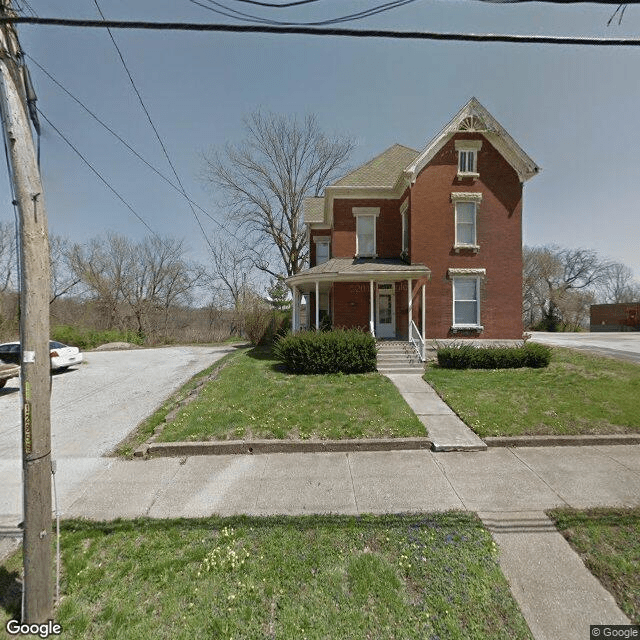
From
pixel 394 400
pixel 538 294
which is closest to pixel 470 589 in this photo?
pixel 394 400

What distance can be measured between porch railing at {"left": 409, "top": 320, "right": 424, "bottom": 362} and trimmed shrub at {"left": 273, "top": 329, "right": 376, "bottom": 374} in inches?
93.0

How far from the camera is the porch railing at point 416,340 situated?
11.5 m

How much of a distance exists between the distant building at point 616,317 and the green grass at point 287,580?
160 ft

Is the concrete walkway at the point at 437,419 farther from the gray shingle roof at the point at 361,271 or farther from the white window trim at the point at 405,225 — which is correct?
the white window trim at the point at 405,225

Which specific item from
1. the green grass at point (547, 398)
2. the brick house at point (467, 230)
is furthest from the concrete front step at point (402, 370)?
the brick house at point (467, 230)

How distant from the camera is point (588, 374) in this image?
29.8 ft

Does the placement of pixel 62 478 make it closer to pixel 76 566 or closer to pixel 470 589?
pixel 76 566

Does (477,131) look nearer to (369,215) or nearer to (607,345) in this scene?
(369,215)

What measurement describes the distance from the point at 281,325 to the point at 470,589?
57.6 feet

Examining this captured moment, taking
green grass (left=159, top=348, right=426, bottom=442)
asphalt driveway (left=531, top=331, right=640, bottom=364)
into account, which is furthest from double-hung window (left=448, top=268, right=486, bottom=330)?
asphalt driveway (left=531, top=331, right=640, bottom=364)

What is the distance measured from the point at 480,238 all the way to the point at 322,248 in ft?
29.3

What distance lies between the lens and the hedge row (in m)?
10.3

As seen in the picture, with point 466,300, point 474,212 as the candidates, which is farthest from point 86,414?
point 474,212

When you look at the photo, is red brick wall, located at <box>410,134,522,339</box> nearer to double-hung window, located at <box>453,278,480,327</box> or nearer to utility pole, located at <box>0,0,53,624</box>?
double-hung window, located at <box>453,278,480,327</box>
